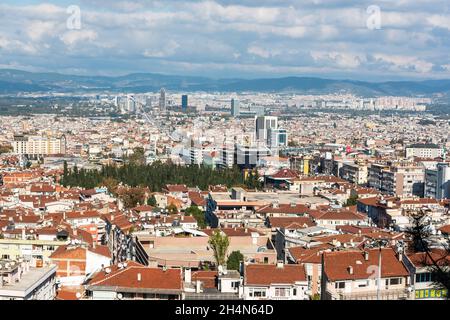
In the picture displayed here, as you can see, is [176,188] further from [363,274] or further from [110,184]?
[363,274]

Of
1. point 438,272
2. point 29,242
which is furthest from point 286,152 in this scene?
point 438,272

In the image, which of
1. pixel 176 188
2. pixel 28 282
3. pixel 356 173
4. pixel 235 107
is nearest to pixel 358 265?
pixel 28 282

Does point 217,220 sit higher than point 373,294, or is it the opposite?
point 373,294

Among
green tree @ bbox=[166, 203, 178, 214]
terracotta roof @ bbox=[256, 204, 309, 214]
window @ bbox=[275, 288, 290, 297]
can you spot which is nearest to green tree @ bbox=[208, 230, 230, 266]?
window @ bbox=[275, 288, 290, 297]

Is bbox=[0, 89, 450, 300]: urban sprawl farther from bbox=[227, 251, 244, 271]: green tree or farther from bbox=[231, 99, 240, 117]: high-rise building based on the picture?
bbox=[231, 99, 240, 117]: high-rise building

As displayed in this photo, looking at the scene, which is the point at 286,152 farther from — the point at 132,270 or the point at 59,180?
the point at 132,270
